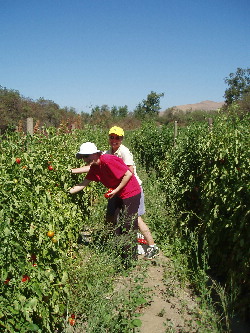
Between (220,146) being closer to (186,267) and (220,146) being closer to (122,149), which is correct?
(122,149)

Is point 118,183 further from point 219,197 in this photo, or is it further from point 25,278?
point 25,278

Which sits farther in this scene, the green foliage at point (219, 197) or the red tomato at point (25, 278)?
the green foliage at point (219, 197)

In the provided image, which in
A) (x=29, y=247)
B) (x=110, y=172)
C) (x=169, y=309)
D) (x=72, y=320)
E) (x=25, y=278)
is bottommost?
(x=169, y=309)

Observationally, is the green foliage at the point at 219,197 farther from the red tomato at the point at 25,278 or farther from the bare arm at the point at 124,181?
the red tomato at the point at 25,278

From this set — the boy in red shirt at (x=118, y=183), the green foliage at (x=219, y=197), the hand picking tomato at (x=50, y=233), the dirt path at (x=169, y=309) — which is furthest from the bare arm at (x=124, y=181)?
the hand picking tomato at (x=50, y=233)

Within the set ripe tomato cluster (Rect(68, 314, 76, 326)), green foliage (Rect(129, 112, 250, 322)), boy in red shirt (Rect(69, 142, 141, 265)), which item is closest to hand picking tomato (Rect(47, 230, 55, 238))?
ripe tomato cluster (Rect(68, 314, 76, 326))

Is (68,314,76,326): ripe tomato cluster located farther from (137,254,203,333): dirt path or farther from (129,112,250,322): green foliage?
(129,112,250,322): green foliage

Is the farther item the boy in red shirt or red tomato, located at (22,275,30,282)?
the boy in red shirt

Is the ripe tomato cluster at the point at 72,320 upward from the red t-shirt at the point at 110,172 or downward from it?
downward

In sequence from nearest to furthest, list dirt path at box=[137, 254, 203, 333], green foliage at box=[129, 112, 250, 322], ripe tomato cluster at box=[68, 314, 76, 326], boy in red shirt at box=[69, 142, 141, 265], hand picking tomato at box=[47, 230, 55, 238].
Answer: hand picking tomato at box=[47, 230, 55, 238] → ripe tomato cluster at box=[68, 314, 76, 326] → dirt path at box=[137, 254, 203, 333] → green foliage at box=[129, 112, 250, 322] → boy in red shirt at box=[69, 142, 141, 265]

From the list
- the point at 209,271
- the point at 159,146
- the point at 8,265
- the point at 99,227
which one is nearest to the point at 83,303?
the point at 8,265

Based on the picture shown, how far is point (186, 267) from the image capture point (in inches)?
159

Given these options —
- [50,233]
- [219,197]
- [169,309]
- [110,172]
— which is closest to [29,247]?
[50,233]

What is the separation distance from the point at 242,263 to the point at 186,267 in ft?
3.09
